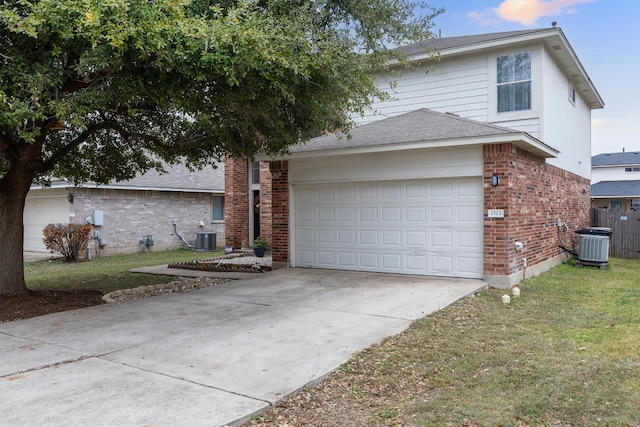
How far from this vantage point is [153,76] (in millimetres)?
5891

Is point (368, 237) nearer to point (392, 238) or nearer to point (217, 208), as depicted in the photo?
point (392, 238)

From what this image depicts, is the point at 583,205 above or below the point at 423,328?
above

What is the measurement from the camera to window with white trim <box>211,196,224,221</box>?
22.8 meters

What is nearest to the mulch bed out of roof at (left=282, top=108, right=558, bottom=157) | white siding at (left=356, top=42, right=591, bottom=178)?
roof at (left=282, top=108, right=558, bottom=157)

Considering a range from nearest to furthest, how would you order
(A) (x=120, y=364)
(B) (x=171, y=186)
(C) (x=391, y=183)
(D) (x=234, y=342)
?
(A) (x=120, y=364), (D) (x=234, y=342), (C) (x=391, y=183), (B) (x=171, y=186)

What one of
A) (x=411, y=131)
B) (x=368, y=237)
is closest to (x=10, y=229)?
(x=368, y=237)

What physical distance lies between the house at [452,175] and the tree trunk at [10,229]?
217 inches

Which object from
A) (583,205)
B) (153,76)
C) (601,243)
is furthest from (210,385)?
(583,205)

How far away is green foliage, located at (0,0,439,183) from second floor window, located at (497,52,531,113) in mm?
4467

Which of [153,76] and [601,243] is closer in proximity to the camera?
[153,76]

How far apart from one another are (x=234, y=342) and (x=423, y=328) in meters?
2.36

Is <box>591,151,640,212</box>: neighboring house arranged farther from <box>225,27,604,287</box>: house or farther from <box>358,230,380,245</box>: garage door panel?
<box>358,230,380,245</box>: garage door panel

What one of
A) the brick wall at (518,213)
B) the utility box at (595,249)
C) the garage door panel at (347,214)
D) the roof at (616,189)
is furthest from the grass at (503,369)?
the roof at (616,189)

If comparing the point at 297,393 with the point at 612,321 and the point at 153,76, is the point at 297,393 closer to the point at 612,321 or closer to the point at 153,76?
the point at 153,76
